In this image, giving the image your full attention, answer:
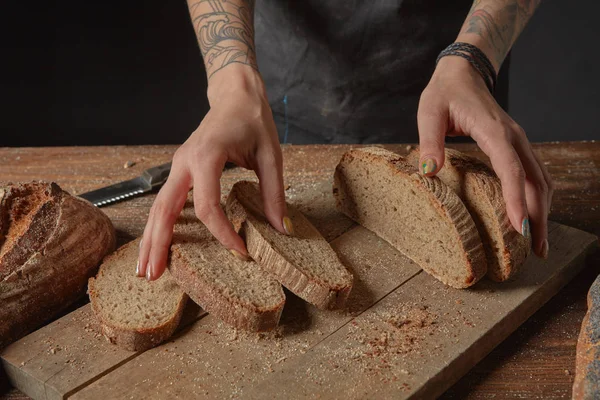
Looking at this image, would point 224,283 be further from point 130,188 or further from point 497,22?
point 497,22

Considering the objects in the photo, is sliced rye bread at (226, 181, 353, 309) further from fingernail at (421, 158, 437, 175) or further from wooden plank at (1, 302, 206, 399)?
fingernail at (421, 158, 437, 175)

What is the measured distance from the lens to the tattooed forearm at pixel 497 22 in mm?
2891

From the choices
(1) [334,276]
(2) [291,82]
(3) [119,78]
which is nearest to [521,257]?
(1) [334,276]

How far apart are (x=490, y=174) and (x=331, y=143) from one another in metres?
1.59

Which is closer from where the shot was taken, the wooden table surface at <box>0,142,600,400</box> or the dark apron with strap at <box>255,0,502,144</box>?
the wooden table surface at <box>0,142,600,400</box>

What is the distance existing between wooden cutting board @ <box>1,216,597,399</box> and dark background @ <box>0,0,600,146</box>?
10.4 feet

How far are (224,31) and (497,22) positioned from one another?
1.25 m

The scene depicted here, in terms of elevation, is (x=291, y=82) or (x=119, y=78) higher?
(x=291, y=82)

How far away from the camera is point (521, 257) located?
2.37 metres

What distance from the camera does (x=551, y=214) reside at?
2998mm

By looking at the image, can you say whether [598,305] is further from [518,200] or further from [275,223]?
[275,223]

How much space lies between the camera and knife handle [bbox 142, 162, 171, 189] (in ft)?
10.4

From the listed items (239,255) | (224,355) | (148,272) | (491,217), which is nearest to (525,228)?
(491,217)

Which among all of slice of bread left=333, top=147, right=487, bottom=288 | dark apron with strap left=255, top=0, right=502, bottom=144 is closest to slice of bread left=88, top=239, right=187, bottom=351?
slice of bread left=333, top=147, right=487, bottom=288
